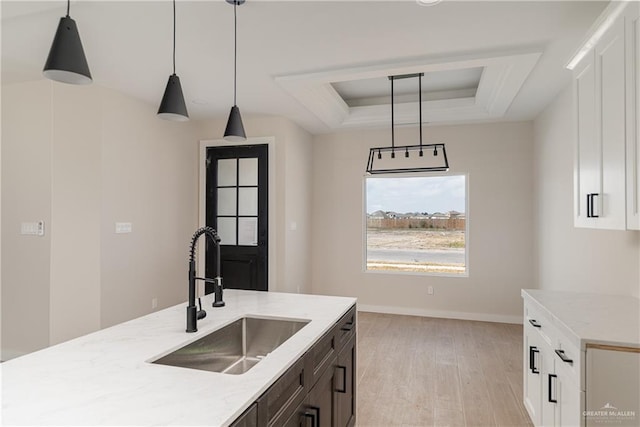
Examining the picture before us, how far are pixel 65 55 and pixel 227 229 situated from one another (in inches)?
146

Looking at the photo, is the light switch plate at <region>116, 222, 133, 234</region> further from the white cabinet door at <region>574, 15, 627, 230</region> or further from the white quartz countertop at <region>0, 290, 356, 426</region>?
the white cabinet door at <region>574, 15, 627, 230</region>

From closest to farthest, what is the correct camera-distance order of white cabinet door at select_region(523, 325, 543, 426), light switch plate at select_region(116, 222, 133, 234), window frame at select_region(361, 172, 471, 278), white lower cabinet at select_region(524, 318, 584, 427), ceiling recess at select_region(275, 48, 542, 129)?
white lower cabinet at select_region(524, 318, 584, 427)
white cabinet door at select_region(523, 325, 543, 426)
ceiling recess at select_region(275, 48, 542, 129)
light switch plate at select_region(116, 222, 133, 234)
window frame at select_region(361, 172, 471, 278)

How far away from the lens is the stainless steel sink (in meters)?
1.66

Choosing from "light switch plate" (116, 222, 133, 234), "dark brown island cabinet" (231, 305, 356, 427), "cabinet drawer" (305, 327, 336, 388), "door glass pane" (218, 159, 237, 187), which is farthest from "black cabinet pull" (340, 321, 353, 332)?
"door glass pane" (218, 159, 237, 187)

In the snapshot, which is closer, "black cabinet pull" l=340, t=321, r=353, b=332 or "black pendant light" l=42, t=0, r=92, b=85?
"black pendant light" l=42, t=0, r=92, b=85

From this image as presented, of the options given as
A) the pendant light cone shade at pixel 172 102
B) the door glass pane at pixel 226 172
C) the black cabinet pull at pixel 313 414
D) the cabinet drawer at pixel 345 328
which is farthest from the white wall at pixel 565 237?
the door glass pane at pixel 226 172

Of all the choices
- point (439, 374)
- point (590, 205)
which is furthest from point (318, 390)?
point (439, 374)

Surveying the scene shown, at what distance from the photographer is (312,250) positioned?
5.67m

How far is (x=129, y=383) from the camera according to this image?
43.5 inches

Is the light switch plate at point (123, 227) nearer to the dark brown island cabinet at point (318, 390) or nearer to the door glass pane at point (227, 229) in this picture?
the door glass pane at point (227, 229)

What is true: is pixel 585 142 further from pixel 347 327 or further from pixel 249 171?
pixel 249 171

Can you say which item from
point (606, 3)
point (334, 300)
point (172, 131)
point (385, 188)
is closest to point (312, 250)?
point (385, 188)

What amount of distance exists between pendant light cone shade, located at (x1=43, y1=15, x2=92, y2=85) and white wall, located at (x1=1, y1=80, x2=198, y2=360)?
2.48m

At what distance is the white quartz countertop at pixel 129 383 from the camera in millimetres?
925
